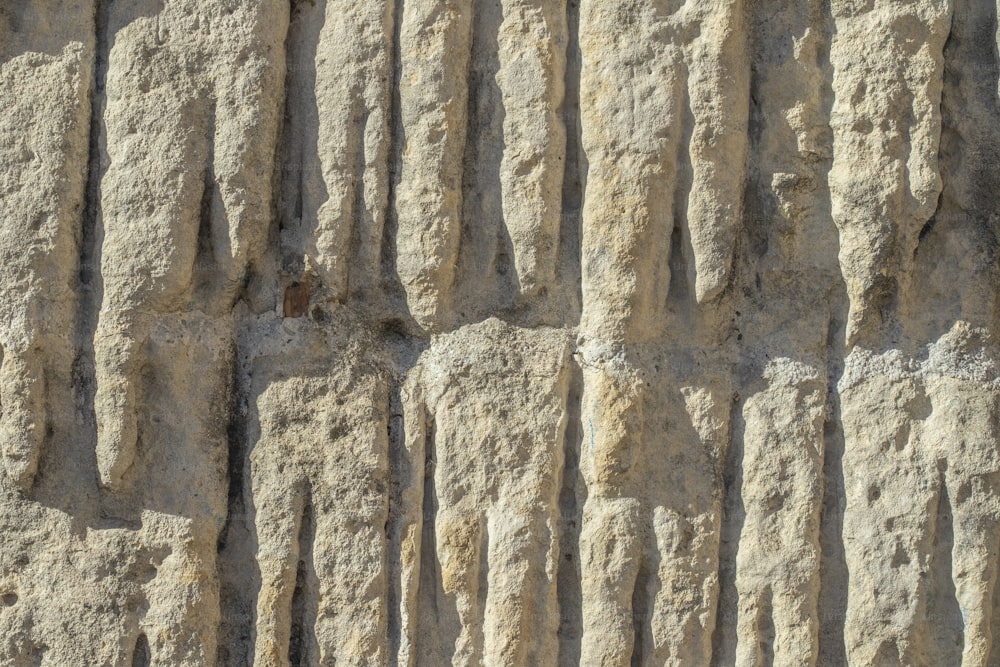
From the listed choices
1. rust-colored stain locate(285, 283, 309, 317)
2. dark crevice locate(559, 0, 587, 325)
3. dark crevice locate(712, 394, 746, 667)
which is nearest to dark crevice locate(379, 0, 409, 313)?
rust-colored stain locate(285, 283, 309, 317)

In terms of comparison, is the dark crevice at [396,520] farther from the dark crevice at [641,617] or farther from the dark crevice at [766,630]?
the dark crevice at [766,630]

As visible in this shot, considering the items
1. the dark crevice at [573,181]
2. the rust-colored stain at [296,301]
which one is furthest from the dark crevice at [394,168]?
the dark crevice at [573,181]

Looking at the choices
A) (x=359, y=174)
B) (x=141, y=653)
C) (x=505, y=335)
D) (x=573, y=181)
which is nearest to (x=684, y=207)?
(x=573, y=181)

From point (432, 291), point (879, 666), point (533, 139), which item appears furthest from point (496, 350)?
point (879, 666)

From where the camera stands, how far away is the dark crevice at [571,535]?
58.4 inches

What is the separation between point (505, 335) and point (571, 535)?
10.6 inches

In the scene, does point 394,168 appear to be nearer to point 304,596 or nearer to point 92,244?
point 92,244

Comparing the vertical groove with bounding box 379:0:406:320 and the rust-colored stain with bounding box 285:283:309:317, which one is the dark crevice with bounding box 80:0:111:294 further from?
the vertical groove with bounding box 379:0:406:320

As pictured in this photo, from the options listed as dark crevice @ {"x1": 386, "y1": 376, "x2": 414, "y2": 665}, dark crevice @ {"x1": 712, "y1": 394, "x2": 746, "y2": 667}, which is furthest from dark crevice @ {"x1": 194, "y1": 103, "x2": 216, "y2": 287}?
dark crevice @ {"x1": 712, "y1": 394, "x2": 746, "y2": 667}

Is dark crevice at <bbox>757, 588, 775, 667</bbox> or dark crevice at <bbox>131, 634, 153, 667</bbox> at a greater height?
dark crevice at <bbox>757, 588, 775, 667</bbox>

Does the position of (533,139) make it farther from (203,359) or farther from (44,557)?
(44,557)

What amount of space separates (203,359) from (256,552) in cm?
26

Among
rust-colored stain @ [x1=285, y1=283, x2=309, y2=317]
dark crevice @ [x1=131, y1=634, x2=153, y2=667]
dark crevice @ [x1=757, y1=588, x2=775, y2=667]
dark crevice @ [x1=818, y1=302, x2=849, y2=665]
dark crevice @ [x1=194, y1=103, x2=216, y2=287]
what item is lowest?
dark crevice @ [x1=131, y1=634, x2=153, y2=667]

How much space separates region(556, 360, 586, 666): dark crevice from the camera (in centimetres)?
148
